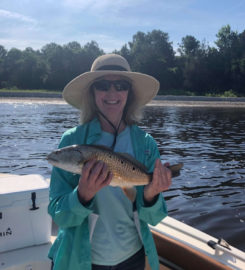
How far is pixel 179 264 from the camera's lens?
374cm

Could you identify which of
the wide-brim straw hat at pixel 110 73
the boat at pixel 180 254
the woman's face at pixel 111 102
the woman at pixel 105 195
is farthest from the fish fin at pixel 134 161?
the boat at pixel 180 254

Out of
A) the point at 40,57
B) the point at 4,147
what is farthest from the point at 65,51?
the point at 4,147

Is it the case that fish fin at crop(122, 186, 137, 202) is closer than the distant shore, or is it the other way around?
fish fin at crop(122, 186, 137, 202)

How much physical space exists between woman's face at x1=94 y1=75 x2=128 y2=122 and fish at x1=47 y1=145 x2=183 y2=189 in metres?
0.42

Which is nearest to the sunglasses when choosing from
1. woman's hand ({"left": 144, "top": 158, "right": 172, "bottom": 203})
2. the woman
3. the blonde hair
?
the woman

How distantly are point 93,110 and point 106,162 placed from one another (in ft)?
2.18

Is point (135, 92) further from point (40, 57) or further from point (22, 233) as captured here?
point (40, 57)

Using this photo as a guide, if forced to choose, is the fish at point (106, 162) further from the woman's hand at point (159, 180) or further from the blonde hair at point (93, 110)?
the blonde hair at point (93, 110)

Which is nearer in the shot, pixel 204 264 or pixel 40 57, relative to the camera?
pixel 204 264

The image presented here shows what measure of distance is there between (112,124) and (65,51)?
8548 centimetres

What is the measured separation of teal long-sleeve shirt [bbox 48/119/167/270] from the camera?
7.56ft

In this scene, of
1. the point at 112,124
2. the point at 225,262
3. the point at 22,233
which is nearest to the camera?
the point at 112,124

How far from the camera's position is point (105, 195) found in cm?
253

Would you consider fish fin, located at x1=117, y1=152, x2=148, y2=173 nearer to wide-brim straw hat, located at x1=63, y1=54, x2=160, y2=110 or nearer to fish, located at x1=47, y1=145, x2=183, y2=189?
fish, located at x1=47, y1=145, x2=183, y2=189
